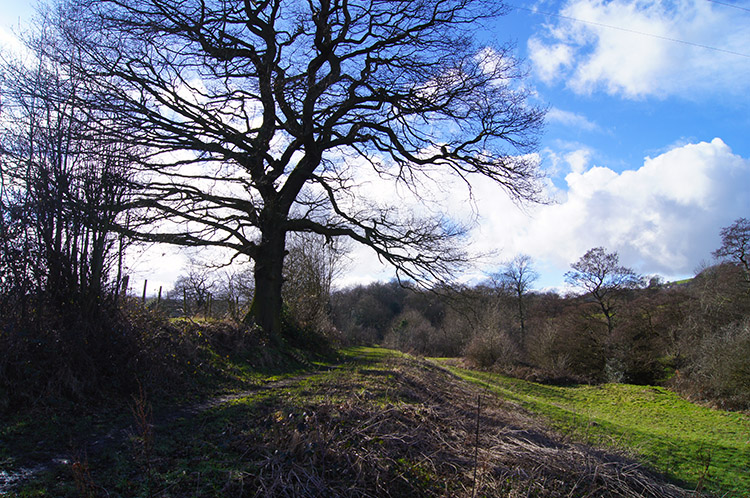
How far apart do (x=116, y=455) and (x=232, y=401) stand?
8.18ft

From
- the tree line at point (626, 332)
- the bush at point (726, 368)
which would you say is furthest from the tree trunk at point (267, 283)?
the bush at point (726, 368)

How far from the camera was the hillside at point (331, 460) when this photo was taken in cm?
288

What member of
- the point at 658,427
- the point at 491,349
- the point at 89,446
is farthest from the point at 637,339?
the point at 89,446

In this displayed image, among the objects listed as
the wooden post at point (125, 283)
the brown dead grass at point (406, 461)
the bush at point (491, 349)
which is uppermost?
the wooden post at point (125, 283)

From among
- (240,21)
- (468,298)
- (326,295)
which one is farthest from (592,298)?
(240,21)

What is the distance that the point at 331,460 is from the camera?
332cm

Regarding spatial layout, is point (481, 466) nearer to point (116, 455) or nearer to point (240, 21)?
point (116, 455)

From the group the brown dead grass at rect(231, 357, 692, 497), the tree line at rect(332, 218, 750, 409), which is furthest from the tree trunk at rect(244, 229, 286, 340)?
the brown dead grass at rect(231, 357, 692, 497)

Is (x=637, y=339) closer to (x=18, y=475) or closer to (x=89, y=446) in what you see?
(x=89, y=446)

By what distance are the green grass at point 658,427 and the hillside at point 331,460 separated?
3.74ft

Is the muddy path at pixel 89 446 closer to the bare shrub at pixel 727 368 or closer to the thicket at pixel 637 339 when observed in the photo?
the thicket at pixel 637 339

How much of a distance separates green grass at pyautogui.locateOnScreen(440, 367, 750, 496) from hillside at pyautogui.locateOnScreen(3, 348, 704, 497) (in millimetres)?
1140

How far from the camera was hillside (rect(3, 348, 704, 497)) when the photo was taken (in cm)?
288

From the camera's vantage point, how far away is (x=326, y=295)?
24156 mm
